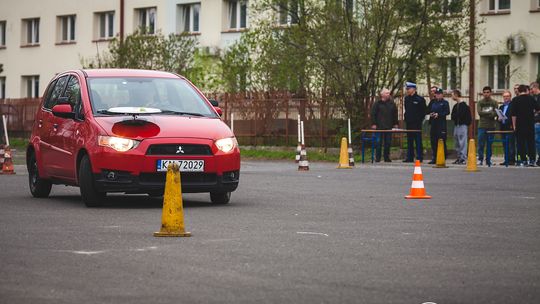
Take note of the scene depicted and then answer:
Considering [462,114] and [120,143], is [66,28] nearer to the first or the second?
[462,114]

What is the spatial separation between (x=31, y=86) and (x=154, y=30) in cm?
1050

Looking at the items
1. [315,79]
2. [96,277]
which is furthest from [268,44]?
[96,277]

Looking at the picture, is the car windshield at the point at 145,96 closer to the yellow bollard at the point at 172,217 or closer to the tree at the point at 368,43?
the yellow bollard at the point at 172,217

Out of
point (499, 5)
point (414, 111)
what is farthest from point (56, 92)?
point (499, 5)

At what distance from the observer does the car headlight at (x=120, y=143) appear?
1576 cm

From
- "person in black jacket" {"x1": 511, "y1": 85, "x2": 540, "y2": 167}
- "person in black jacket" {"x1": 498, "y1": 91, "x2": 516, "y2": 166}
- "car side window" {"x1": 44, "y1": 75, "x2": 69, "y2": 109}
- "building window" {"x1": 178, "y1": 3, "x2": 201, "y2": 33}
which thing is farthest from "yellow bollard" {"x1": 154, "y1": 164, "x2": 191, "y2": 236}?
"building window" {"x1": 178, "y1": 3, "x2": 201, "y2": 33}

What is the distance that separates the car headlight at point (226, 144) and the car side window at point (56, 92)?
9.27 feet

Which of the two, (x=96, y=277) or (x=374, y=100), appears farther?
(x=374, y=100)

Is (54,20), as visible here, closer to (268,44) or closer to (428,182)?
(268,44)

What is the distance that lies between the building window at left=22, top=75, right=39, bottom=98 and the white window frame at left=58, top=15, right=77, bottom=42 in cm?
279

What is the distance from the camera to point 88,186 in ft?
52.2

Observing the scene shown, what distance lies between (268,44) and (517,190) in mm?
21307

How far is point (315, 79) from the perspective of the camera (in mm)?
39812

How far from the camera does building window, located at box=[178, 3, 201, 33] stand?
61.3 m
